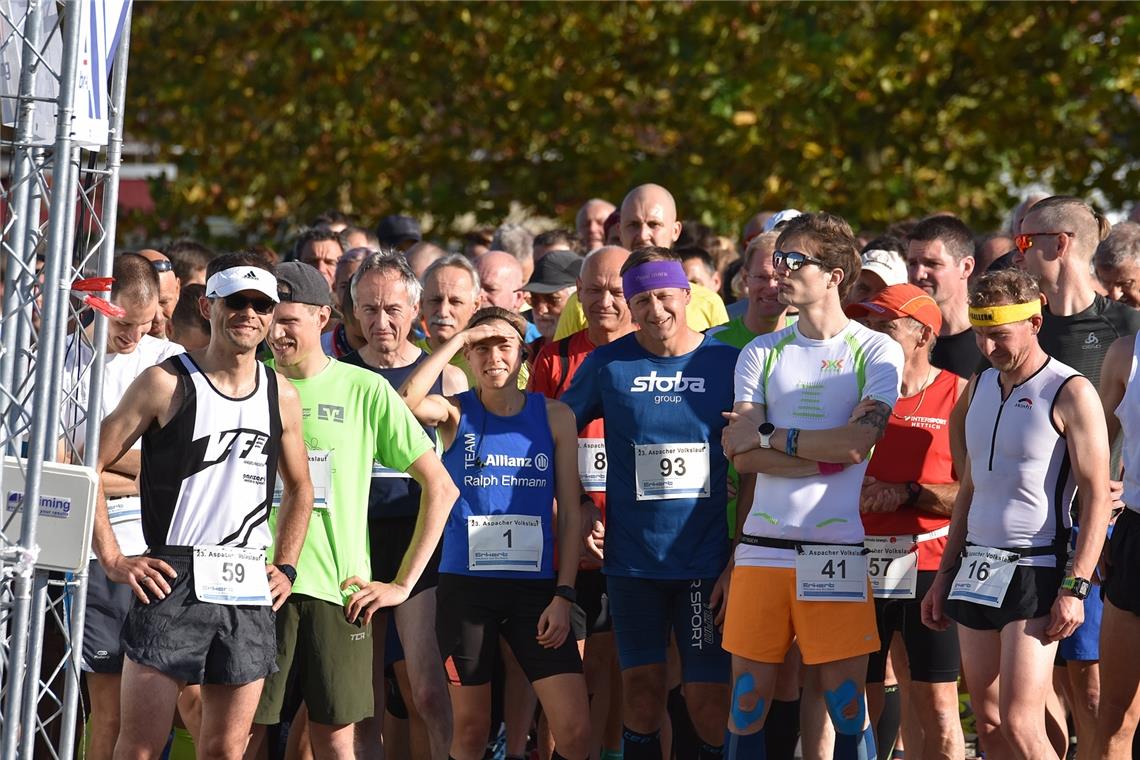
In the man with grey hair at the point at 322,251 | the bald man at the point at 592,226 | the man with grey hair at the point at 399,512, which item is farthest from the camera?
the bald man at the point at 592,226

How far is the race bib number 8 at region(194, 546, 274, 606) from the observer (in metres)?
5.33

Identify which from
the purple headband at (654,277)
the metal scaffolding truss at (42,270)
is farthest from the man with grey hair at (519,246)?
the metal scaffolding truss at (42,270)

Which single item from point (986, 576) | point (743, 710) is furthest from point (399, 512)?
point (986, 576)

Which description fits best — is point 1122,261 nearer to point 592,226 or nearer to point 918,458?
point 918,458

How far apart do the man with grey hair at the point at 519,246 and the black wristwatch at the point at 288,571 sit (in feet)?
13.2

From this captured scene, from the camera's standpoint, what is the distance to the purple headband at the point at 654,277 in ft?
20.7

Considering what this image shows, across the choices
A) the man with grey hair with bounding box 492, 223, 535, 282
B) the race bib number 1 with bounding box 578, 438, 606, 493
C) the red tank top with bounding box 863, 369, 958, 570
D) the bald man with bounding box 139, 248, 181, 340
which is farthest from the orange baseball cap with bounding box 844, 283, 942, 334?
the man with grey hair with bounding box 492, 223, 535, 282

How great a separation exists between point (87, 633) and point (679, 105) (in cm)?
933

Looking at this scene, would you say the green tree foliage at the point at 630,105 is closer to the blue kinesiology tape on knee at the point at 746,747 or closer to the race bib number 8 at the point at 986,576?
the race bib number 8 at the point at 986,576

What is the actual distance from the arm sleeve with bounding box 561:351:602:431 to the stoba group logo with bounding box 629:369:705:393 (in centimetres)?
19

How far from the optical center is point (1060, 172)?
1459 cm

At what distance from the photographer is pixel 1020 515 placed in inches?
225

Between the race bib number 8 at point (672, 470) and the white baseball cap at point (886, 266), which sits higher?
the white baseball cap at point (886, 266)

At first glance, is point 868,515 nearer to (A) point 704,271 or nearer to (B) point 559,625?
(B) point 559,625
